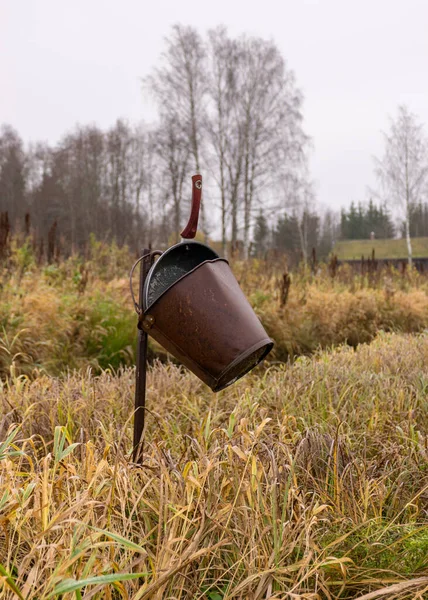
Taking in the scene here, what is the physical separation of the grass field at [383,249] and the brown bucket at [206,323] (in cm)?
3542

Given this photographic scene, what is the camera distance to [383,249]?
144ft

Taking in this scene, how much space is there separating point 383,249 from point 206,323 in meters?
44.7

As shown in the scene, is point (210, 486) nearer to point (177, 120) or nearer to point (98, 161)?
point (177, 120)

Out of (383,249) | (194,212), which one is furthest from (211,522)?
(383,249)

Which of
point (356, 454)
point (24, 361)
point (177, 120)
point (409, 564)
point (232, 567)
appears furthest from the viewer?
point (177, 120)

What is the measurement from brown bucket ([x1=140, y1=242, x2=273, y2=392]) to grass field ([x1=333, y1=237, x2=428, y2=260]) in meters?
35.4

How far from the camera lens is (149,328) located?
5.74 feet

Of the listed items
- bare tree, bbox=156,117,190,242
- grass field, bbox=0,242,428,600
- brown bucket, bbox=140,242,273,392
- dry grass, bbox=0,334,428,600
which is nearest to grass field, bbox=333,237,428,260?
bare tree, bbox=156,117,190,242

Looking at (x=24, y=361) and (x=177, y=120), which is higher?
(x=177, y=120)

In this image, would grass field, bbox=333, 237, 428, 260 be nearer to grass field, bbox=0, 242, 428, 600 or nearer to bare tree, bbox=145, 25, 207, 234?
bare tree, bbox=145, 25, 207, 234

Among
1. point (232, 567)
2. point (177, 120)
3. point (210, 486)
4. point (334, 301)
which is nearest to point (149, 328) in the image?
point (210, 486)

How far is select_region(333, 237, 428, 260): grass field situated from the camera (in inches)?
1581

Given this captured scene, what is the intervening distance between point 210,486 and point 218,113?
18.5m

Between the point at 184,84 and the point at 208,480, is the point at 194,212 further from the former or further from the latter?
the point at 184,84
